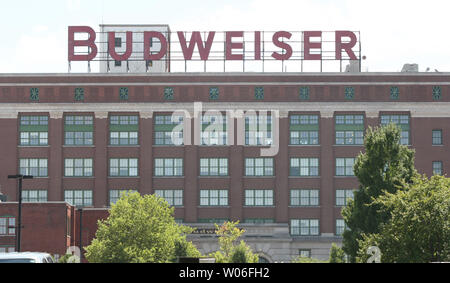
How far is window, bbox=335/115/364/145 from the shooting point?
4031 inches

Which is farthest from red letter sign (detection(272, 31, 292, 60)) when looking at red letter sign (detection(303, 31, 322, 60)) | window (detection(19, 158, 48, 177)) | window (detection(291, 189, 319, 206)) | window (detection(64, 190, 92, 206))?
window (detection(19, 158, 48, 177))

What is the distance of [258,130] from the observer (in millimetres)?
102875

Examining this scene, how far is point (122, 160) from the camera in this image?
338 ft

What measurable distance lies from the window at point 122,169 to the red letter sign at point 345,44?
28.2 m

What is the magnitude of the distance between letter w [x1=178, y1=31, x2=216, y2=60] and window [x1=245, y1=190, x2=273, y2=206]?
17484 mm

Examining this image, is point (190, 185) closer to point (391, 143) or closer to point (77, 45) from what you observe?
point (77, 45)

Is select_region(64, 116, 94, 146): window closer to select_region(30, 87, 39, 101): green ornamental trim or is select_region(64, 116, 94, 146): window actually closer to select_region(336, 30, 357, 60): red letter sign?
select_region(30, 87, 39, 101): green ornamental trim

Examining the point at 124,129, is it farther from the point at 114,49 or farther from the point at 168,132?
the point at 114,49

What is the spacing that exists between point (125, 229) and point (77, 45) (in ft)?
113

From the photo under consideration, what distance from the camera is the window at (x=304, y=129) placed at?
102 metres

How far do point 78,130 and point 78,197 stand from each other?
8295 millimetres

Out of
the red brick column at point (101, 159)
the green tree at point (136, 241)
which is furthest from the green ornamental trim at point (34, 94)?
the green tree at point (136, 241)
